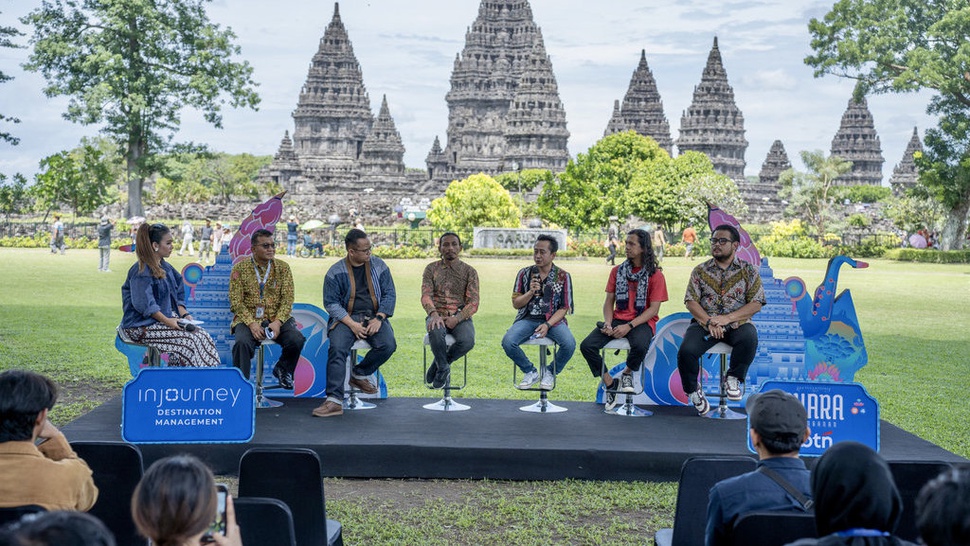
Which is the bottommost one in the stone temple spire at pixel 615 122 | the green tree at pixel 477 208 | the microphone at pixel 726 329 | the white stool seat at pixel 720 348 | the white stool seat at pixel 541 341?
the white stool seat at pixel 541 341

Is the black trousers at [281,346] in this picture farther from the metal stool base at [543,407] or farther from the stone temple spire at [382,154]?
the stone temple spire at [382,154]

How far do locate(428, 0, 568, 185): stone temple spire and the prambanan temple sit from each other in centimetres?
8

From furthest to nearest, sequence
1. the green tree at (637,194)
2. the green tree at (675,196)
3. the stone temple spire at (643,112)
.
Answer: the stone temple spire at (643,112) < the green tree at (637,194) < the green tree at (675,196)

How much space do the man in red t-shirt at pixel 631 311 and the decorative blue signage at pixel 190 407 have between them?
281 cm

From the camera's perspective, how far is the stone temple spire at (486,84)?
7762 centimetres

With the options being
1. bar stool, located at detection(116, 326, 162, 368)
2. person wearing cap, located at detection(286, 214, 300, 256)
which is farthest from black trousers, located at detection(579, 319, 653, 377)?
person wearing cap, located at detection(286, 214, 300, 256)

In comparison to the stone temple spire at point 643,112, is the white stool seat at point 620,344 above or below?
below

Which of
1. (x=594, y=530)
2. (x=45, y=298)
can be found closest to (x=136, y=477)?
(x=594, y=530)

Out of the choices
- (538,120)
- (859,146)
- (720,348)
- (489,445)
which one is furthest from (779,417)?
(859,146)

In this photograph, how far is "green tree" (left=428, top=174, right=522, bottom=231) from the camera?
153ft

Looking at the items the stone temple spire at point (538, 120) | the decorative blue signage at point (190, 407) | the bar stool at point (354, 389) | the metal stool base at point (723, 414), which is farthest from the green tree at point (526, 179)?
the decorative blue signage at point (190, 407)

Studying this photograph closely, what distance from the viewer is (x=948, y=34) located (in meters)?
33.3

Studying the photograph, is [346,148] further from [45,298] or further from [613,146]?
[45,298]

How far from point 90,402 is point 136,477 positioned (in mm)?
5435
